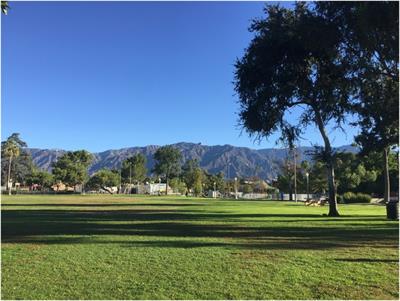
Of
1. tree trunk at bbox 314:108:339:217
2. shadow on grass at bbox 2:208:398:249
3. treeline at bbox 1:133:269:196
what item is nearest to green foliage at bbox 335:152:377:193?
tree trunk at bbox 314:108:339:217

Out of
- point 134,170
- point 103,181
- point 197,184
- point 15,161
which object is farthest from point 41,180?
point 197,184

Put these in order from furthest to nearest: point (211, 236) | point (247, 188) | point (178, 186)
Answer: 1. point (178, 186)
2. point (247, 188)
3. point (211, 236)

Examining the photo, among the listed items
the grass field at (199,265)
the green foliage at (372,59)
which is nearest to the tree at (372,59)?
the green foliage at (372,59)

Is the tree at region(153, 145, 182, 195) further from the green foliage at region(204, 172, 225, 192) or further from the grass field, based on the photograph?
the grass field

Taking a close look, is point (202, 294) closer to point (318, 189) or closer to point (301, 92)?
point (301, 92)

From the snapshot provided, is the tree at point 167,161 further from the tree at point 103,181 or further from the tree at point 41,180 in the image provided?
the tree at point 41,180

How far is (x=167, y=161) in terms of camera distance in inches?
7249

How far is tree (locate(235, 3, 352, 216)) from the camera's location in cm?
2777

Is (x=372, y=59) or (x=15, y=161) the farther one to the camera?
(x=15, y=161)

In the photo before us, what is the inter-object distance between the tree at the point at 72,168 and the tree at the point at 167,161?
127ft

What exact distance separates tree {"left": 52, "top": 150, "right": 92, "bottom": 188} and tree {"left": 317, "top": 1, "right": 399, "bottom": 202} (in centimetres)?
11748

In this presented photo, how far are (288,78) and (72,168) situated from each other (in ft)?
381

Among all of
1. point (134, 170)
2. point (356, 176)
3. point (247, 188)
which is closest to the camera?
point (356, 176)

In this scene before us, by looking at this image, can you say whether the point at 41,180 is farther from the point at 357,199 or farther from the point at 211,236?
the point at 211,236
